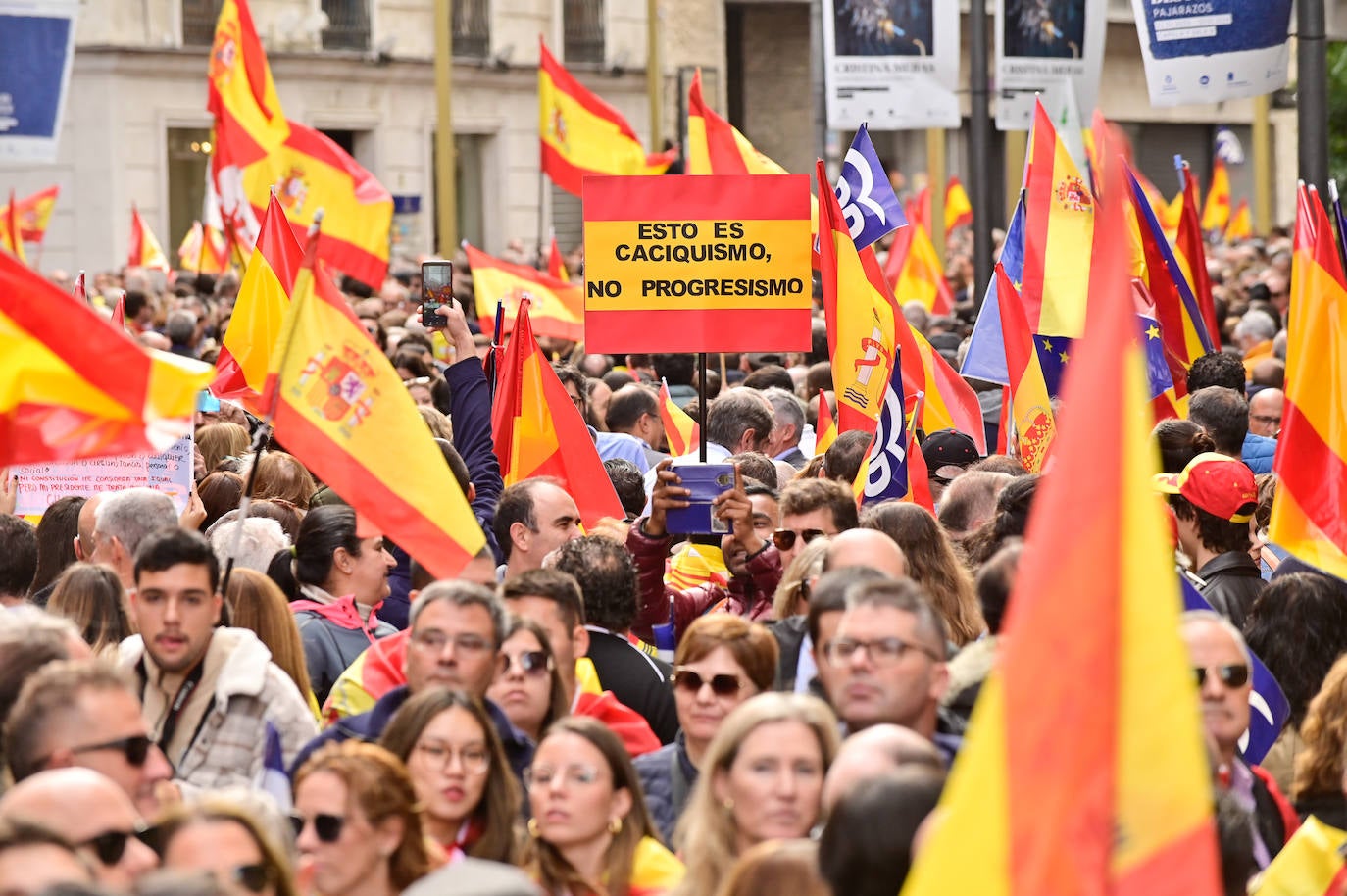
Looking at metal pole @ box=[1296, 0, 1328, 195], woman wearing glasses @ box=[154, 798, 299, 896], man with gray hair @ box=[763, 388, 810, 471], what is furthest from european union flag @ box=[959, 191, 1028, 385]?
woman wearing glasses @ box=[154, 798, 299, 896]

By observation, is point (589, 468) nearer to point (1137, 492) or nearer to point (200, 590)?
point (200, 590)

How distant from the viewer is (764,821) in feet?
14.6

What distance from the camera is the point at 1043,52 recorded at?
51.2ft

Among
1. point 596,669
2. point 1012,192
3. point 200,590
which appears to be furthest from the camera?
point 1012,192

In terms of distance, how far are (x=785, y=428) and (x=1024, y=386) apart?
3.44ft

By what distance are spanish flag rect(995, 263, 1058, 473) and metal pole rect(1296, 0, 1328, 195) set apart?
7.95ft

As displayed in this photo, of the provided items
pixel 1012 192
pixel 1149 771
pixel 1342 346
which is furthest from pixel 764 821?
pixel 1012 192

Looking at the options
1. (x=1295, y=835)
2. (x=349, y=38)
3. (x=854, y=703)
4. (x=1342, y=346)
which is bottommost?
(x=1295, y=835)

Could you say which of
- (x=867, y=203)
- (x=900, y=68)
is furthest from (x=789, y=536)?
(x=900, y=68)

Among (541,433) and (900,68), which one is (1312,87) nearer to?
(900,68)

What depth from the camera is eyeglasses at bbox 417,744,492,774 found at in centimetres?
498

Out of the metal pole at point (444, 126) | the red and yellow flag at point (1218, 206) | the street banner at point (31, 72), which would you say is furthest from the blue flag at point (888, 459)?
the red and yellow flag at point (1218, 206)

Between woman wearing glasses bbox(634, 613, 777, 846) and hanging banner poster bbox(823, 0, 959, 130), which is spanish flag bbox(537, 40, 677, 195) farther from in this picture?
woman wearing glasses bbox(634, 613, 777, 846)

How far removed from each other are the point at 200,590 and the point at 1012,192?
96.9 feet
